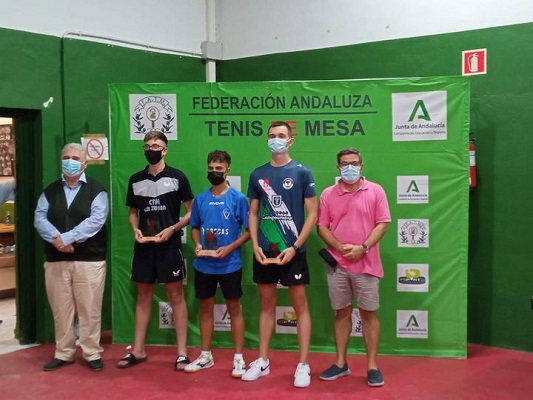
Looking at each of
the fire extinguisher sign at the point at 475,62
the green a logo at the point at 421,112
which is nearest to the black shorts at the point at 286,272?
the green a logo at the point at 421,112

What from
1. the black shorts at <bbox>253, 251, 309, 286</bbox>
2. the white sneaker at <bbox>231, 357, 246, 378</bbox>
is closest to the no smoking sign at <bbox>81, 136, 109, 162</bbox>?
the black shorts at <bbox>253, 251, 309, 286</bbox>

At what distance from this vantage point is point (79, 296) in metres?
4.44

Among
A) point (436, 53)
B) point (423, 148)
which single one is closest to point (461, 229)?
point (423, 148)

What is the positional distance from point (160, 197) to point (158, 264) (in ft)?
1.55

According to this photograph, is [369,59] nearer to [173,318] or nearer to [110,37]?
[110,37]

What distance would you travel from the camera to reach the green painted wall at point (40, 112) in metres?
4.99

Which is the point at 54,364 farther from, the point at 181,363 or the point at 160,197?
the point at 160,197

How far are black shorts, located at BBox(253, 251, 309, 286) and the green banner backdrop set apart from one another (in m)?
0.66

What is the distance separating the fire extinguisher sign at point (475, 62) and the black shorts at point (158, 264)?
2.68 m

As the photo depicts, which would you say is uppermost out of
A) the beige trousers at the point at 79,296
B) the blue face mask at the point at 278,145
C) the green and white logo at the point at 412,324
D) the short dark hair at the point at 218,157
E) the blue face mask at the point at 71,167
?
the blue face mask at the point at 278,145

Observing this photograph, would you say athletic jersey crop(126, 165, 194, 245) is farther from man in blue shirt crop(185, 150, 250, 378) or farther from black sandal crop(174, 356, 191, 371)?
black sandal crop(174, 356, 191, 371)

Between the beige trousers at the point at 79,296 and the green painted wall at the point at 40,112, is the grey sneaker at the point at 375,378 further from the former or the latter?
the green painted wall at the point at 40,112

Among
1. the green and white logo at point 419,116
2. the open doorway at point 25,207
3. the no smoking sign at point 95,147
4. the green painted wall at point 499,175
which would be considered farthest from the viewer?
the no smoking sign at point 95,147

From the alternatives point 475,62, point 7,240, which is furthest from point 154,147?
point 7,240
